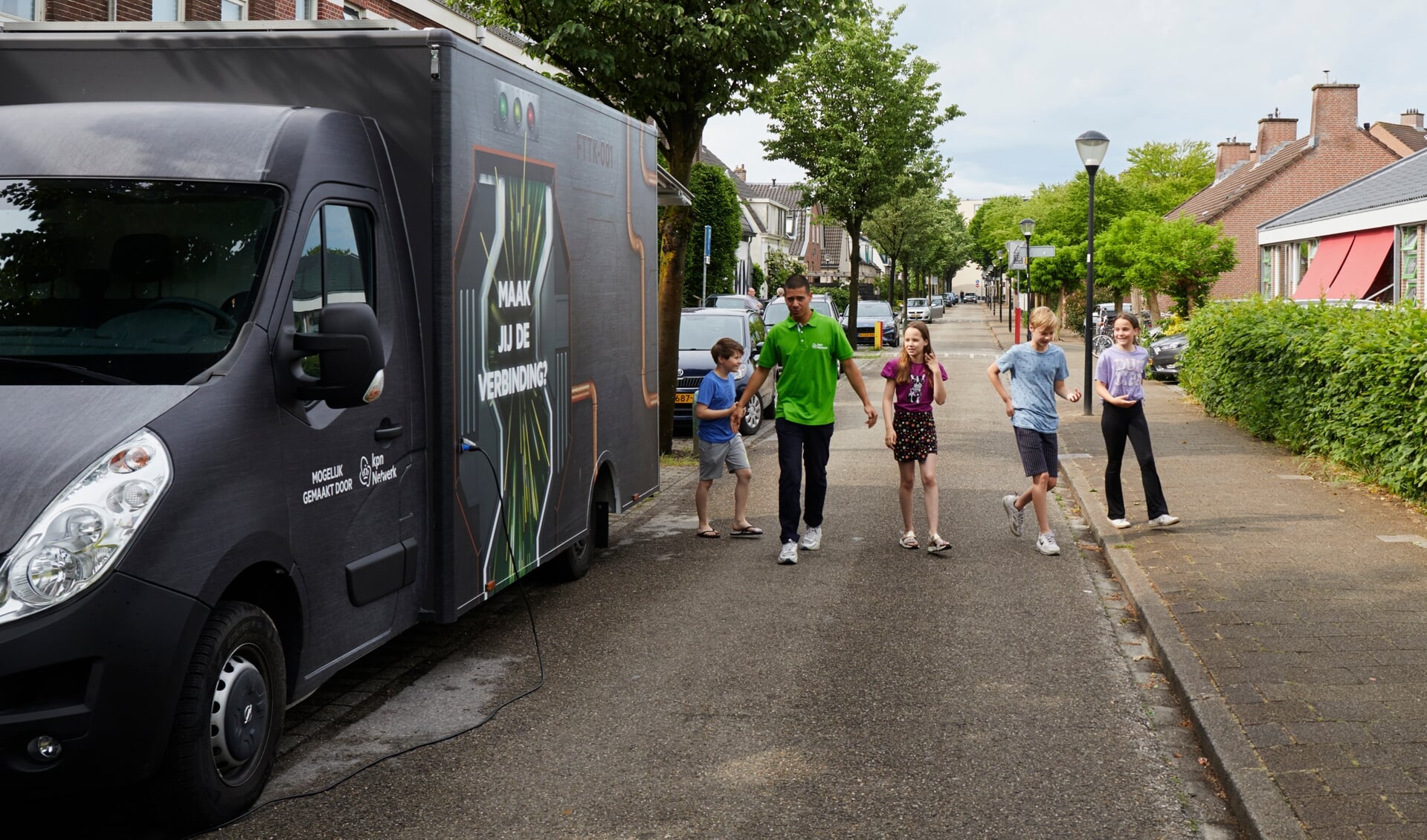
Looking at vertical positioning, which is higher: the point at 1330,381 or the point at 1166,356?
the point at 1330,381

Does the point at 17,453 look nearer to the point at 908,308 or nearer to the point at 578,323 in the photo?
the point at 578,323

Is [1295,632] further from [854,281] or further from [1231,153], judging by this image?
[1231,153]

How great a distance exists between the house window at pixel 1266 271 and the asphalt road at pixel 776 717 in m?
30.8

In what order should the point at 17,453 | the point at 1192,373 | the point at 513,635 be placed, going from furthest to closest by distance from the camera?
1. the point at 1192,373
2. the point at 513,635
3. the point at 17,453

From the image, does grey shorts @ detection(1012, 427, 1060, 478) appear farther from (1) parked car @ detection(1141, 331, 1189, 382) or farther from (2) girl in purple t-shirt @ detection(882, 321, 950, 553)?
(1) parked car @ detection(1141, 331, 1189, 382)

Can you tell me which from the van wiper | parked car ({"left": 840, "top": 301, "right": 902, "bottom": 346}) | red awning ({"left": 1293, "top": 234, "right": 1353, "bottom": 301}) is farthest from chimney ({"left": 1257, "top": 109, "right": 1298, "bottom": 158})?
the van wiper

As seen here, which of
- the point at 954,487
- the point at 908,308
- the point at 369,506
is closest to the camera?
the point at 369,506

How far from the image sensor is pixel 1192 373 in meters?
21.0

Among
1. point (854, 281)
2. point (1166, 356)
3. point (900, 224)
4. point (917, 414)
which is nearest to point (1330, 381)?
point (917, 414)

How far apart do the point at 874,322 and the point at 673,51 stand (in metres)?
31.3

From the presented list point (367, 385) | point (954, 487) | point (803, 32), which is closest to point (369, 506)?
point (367, 385)

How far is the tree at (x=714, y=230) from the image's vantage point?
138 ft

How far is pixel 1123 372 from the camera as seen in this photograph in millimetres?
9680

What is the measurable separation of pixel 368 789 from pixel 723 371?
18.4 ft
